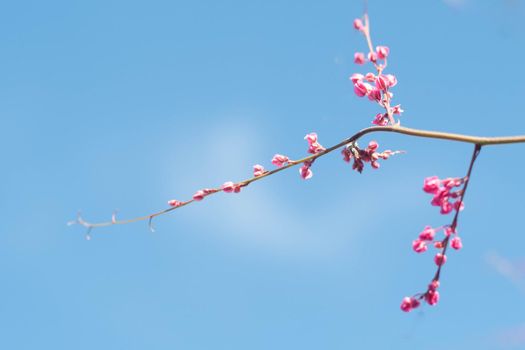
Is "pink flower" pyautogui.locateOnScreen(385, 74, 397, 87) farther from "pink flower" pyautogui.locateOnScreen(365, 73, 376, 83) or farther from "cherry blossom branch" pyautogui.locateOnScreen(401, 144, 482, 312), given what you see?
"cherry blossom branch" pyautogui.locateOnScreen(401, 144, 482, 312)

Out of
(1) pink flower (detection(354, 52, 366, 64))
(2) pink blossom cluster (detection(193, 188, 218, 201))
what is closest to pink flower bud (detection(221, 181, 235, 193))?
(2) pink blossom cluster (detection(193, 188, 218, 201))

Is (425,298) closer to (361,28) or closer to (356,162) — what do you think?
(356,162)

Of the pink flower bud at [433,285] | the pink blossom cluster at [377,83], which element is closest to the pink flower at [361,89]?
the pink blossom cluster at [377,83]

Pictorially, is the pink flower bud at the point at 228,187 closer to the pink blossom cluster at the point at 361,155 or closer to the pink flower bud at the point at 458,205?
the pink blossom cluster at the point at 361,155

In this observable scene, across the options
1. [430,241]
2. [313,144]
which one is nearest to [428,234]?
[430,241]

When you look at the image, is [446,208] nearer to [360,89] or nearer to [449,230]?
[449,230]

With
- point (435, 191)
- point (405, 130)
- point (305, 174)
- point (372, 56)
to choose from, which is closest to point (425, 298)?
point (435, 191)
